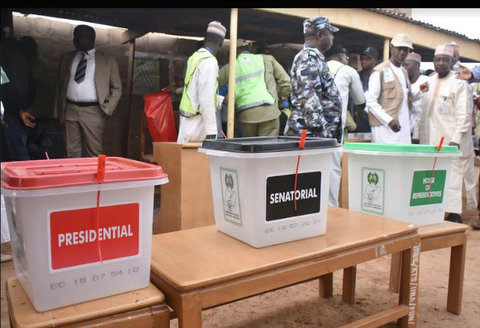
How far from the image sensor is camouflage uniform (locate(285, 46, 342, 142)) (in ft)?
9.64

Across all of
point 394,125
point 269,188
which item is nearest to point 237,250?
point 269,188

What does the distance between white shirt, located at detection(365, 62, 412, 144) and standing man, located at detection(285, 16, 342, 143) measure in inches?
35.1

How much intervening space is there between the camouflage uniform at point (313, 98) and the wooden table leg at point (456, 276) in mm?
1214

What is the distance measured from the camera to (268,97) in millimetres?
3840

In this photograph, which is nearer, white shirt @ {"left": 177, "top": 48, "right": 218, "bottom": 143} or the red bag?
white shirt @ {"left": 177, "top": 48, "right": 218, "bottom": 143}

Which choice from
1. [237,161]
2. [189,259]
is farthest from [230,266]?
[237,161]

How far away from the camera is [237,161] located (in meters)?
1.46

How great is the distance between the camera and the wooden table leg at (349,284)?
235 cm

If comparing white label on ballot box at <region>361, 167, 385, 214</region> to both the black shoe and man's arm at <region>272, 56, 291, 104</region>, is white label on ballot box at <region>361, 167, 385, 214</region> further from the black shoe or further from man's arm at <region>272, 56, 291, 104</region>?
the black shoe

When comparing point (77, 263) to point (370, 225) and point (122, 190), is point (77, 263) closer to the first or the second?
point (122, 190)

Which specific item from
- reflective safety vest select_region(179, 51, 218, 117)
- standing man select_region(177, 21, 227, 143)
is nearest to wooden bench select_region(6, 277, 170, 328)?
standing man select_region(177, 21, 227, 143)

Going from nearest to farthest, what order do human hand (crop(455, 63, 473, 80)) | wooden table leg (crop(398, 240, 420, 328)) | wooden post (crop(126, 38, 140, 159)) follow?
1. wooden table leg (crop(398, 240, 420, 328))
2. human hand (crop(455, 63, 473, 80))
3. wooden post (crop(126, 38, 140, 159))

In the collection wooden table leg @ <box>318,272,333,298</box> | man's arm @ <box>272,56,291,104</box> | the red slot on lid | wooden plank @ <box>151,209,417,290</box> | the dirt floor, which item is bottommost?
the dirt floor

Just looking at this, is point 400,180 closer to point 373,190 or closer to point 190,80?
point 373,190
